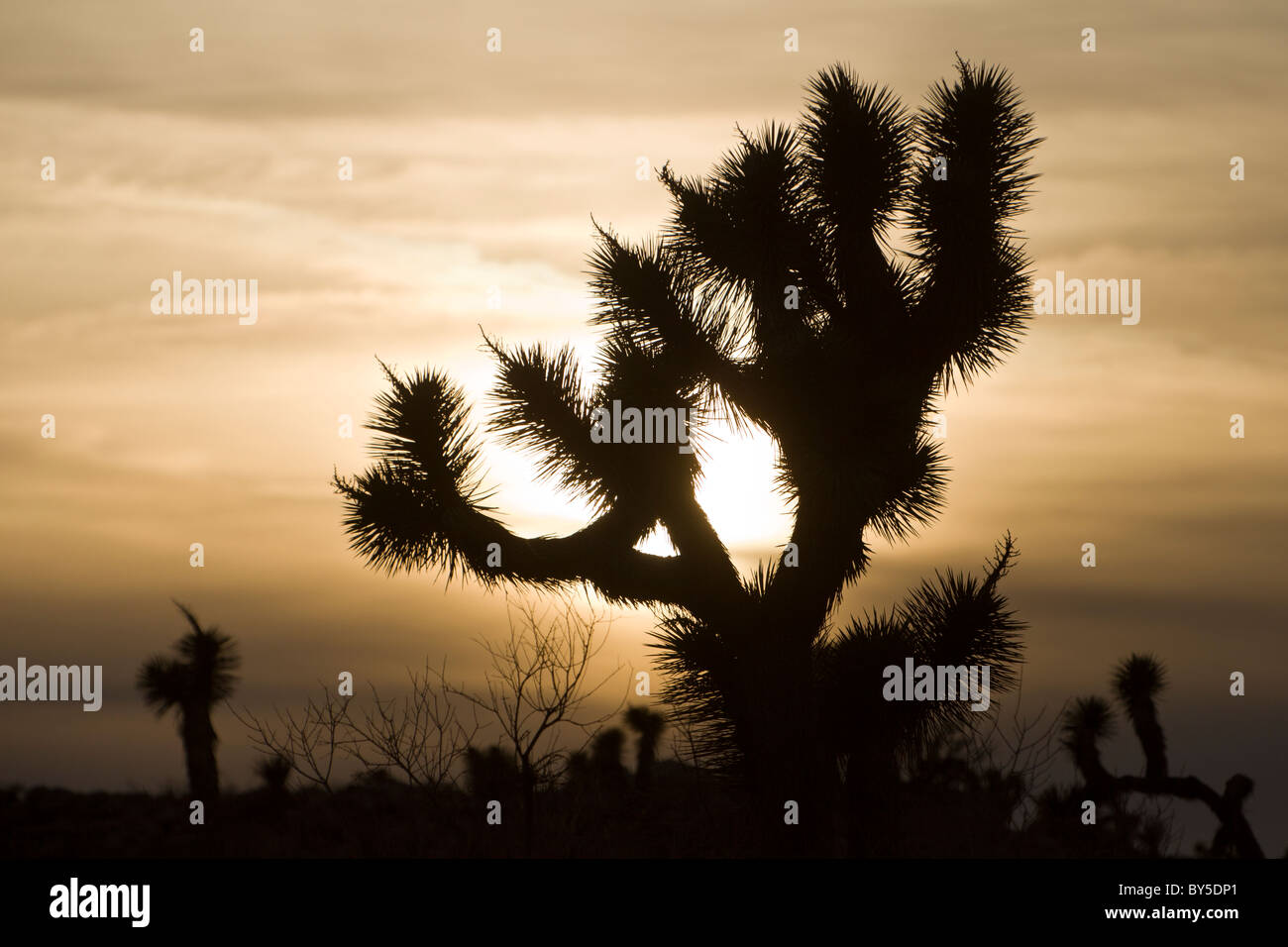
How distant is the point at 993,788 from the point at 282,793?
9.37 meters

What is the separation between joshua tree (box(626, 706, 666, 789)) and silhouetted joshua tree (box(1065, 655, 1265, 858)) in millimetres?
5018

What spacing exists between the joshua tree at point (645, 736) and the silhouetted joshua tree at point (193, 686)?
5.35 meters

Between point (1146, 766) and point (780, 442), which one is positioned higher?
point (780, 442)

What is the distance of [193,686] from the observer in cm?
1421

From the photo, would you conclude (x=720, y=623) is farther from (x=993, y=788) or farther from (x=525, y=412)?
(x=993, y=788)

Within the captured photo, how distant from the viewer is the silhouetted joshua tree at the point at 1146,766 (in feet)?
42.9
